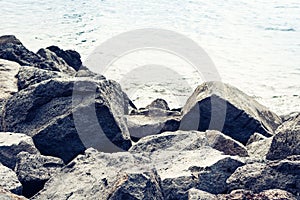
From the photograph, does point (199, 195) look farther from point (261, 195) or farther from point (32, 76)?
point (32, 76)

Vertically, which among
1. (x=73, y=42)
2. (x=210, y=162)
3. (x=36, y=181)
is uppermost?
(x=210, y=162)

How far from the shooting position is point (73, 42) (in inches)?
658

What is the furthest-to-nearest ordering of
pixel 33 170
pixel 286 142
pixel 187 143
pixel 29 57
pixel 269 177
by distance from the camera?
pixel 29 57
pixel 187 143
pixel 33 170
pixel 286 142
pixel 269 177

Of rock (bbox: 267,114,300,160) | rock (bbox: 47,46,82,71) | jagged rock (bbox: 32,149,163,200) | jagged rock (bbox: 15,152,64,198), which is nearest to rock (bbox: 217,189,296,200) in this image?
jagged rock (bbox: 32,149,163,200)

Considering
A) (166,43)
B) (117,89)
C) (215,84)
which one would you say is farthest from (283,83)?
(117,89)

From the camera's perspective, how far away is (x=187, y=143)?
546 cm

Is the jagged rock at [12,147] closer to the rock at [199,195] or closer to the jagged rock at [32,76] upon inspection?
the jagged rock at [32,76]

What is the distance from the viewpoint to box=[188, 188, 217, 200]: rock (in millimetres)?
3837

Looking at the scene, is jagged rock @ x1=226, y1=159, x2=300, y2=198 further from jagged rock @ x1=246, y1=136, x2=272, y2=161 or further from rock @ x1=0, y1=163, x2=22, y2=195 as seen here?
rock @ x1=0, y1=163, x2=22, y2=195

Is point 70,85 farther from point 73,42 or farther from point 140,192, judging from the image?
point 73,42

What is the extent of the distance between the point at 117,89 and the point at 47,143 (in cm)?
160

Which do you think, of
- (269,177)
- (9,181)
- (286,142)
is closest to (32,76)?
(9,181)

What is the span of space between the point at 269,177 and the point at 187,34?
49.8 feet

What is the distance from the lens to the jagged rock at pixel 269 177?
393 centimetres
